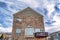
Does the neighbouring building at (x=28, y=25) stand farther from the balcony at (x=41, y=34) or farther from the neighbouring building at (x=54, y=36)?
the neighbouring building at (x=54, y=36)

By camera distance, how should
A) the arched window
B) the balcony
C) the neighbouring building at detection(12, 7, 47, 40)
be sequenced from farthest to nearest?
1. the arched window
2. the neighbouring building at detection(12, 7, 47, 40)
3. the balcony

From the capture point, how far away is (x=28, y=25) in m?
12.7

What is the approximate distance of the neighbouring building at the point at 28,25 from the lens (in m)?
12.2

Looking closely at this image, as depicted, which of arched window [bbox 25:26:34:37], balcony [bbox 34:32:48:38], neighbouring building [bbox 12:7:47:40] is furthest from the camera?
arched window [bbox 25:26:34:37]

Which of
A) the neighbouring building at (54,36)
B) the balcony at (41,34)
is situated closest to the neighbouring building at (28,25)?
the balcony at (41,34)

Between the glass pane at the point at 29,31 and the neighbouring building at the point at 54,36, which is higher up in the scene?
the glass pane at the point at 29,31

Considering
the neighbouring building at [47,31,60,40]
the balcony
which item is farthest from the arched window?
the neighbouring building at [47,31,60,40]

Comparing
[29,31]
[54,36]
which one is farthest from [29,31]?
[54,36]

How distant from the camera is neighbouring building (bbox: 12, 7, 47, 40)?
40.0 feet

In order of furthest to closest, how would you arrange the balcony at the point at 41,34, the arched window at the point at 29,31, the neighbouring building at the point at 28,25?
the arched window at the point at 29,31
the neighbouring building at the point at 28,25
the balcony at the point at 41,34

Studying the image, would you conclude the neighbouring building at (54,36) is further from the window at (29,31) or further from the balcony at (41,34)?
the window at (29,31)

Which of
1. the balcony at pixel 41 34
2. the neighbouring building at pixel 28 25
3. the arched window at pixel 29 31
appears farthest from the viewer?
the arched window at pixel 29 31

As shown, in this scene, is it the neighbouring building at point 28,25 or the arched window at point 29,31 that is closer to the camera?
the neighbouring building at point 28,25

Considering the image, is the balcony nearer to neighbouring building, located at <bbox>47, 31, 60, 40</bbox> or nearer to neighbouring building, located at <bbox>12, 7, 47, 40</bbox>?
neighbouring building, located at <bbox>12, 7, 47, 40</bbox>
